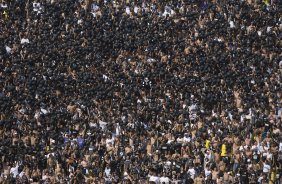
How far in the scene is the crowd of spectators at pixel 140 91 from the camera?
3909 cm

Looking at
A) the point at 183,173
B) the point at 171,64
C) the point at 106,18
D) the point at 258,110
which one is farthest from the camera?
the point at 106,18

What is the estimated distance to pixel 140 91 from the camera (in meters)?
43.6

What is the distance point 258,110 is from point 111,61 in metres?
8.00

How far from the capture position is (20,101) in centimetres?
4262

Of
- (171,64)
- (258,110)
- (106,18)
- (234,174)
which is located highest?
(106,18)

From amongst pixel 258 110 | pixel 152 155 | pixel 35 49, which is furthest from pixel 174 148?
pixel 35 49

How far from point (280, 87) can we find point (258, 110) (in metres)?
2.05

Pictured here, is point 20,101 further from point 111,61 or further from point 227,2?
point 227,2

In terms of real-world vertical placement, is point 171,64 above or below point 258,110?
above

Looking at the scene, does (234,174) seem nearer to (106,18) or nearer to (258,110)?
(258,110)

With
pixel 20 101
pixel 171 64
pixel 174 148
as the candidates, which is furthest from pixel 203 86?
pixel 20 101

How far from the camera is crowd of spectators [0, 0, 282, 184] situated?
1539 inches

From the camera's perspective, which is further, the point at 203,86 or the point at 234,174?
the point at 203,86

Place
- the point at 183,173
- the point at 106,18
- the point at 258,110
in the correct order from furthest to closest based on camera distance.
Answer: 1. the point at 106,18
2. the point at 258,110
3. the point at 183,173
